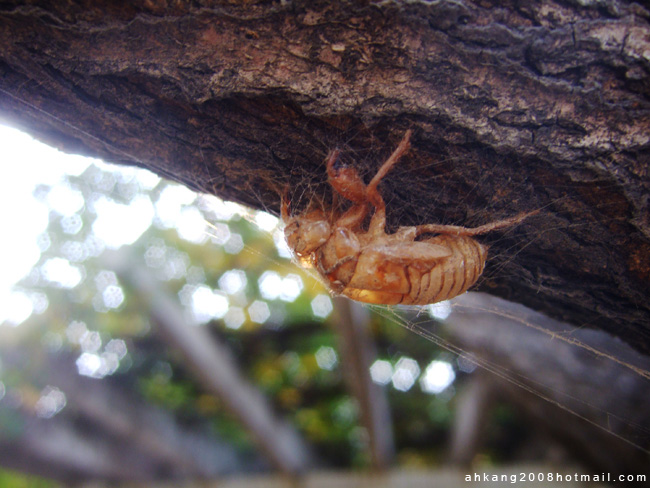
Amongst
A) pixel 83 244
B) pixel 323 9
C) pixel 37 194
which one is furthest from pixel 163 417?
pixel 323 9

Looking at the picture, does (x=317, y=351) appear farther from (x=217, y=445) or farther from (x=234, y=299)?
(x=217, y=445)

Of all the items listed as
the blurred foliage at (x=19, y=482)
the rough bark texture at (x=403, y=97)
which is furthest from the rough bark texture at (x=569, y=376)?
the blurred foliage at (x=19, y=482)

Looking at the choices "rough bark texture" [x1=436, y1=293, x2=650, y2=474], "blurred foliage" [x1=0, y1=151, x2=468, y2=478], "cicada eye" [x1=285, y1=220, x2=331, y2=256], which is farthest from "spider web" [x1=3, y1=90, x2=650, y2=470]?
"blurred foliage" [x1=0, y1=151, x2=468, y2=478]

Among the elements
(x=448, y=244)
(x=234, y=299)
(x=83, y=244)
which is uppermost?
(x=234, y=299)

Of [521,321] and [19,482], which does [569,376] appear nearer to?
[521,321]

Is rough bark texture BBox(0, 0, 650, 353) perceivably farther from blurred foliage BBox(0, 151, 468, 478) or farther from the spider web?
blurred foliage BBox(0, 151, 468, 478)

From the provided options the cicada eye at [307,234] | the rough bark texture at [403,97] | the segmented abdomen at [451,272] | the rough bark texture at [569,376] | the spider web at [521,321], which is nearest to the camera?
the rough bark texture at [403,97]

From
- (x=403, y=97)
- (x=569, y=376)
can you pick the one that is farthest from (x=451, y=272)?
(x=569, y=376)

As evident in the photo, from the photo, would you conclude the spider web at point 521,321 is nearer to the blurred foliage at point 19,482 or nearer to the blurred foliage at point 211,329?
the blurred foliage at point 211,329

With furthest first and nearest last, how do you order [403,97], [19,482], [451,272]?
[19,482] < [451,272] < [403,97]
